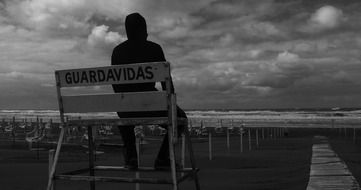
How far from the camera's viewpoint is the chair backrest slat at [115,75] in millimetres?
5184

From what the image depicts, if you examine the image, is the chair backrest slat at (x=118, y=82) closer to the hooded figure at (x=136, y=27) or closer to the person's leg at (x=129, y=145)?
the person's leg at (x=129, y=145)

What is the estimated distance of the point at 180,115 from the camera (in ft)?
19.3

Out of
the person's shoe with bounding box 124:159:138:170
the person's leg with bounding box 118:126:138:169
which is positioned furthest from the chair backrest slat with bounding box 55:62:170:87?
the person's shoe with bounding box 124:159:138:170

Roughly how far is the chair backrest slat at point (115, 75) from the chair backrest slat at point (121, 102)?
0.50 ft

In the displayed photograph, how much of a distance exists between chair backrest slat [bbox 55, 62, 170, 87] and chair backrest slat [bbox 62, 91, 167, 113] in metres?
0.15

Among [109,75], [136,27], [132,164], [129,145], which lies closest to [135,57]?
[136,27]

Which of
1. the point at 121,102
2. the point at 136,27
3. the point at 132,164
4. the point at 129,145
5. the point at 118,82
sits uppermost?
the point at 136,27

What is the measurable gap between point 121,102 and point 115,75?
296mm

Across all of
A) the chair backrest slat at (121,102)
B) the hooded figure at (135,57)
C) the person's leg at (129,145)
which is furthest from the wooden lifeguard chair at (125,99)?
the person's leg at (129,145)

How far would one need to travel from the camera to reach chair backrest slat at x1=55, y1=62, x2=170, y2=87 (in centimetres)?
518

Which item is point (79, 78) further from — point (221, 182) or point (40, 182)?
point (40, 182)

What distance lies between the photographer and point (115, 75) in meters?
5.34

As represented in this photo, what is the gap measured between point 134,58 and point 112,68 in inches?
29.9

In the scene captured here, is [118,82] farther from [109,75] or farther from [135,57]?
[135,57]
